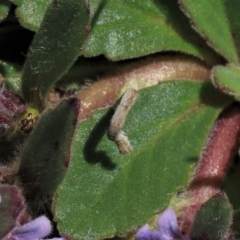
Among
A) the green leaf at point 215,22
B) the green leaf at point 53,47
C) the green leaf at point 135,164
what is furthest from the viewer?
the green leaf at point 215,22

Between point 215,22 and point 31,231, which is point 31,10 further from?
point 31,231

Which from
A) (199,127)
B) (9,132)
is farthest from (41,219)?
(199,127)

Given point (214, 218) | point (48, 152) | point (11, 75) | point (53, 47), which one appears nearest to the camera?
point (214, 218)

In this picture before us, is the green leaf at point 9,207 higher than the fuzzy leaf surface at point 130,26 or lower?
lower

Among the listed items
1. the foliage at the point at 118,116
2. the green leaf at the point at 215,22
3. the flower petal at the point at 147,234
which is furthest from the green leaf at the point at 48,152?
the green leaf at the point at 215,22

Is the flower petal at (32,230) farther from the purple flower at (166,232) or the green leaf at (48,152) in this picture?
the purple flower at (166,232)

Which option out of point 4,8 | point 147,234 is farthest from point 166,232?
point 4,8

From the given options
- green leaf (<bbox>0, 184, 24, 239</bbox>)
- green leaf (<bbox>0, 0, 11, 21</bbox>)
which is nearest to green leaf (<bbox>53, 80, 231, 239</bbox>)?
green leaf (<bbox>0, 184, 24, 239</bbox>)
